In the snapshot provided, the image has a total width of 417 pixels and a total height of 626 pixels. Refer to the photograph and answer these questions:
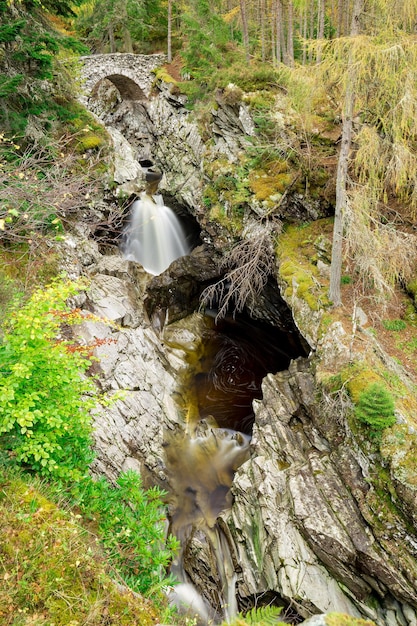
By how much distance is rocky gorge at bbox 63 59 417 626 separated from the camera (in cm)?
633

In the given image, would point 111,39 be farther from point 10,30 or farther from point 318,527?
point 318,527

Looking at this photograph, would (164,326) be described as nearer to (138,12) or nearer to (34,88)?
(34,88)

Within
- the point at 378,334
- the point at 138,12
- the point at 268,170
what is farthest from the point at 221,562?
the point at 138,12

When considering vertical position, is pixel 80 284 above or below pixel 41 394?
above

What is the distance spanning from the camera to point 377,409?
6.65m

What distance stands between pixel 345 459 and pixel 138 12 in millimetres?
26199

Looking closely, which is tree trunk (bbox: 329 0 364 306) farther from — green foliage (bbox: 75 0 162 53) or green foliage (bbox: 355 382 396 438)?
green foliage (bbox: 75 0 162 53)

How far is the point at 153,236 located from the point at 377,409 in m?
12.4

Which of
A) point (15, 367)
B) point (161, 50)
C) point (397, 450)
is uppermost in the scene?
point (161, 50)

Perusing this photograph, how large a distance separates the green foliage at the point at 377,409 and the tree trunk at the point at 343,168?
3092 mm

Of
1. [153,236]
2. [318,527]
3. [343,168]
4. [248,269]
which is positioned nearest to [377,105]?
[343,168]

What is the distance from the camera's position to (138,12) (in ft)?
69.1

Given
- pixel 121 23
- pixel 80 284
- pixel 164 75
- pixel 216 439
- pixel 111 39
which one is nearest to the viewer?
pixel 80 284

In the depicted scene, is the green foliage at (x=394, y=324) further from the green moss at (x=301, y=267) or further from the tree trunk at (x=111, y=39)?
the tree trunk at (x=111, y=39)
